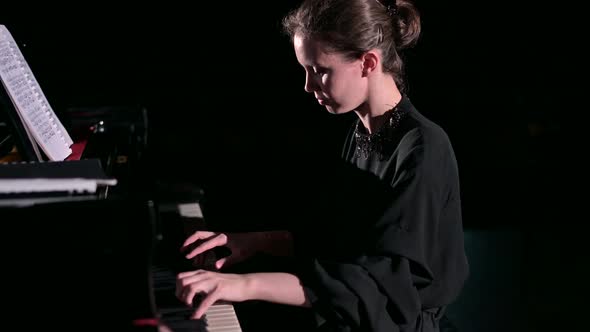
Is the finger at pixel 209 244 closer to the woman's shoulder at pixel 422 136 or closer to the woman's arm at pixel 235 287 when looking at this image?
the woman's arm at pixel 235 287

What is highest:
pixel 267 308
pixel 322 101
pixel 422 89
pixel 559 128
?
pixel 322 101

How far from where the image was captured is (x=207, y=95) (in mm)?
4191

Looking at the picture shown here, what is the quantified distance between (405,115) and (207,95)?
2579 mm

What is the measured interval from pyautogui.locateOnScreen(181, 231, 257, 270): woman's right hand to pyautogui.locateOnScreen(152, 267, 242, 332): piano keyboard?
13 cm

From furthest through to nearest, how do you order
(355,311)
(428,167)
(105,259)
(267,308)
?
(267,308), (428,167), (355,311), (105,259)

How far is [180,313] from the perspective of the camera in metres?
1.44

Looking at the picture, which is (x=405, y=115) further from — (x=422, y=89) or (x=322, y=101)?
(x=422, y=89)

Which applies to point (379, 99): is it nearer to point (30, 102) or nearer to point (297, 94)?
point (30, 102)

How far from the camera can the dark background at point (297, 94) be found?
3.86m

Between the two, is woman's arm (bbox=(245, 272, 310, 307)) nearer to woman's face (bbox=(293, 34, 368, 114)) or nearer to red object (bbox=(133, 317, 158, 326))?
red object (bbox=(133, 317, 158, 326))

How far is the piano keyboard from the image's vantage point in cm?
142

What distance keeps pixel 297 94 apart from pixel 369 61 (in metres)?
2.54

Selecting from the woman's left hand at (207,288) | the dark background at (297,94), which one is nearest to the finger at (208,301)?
the woman's left hand at (207,288)

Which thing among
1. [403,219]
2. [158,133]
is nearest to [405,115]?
[403,219]
